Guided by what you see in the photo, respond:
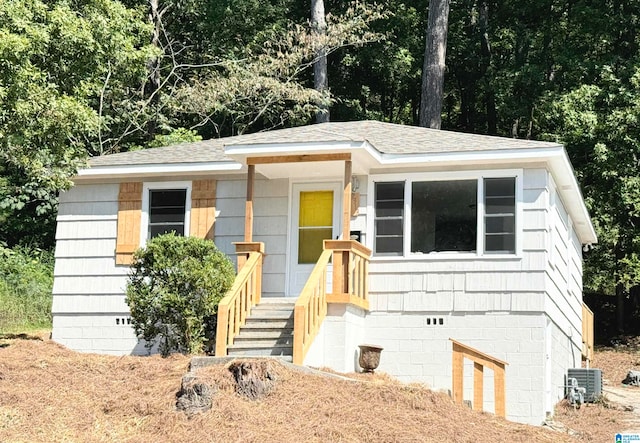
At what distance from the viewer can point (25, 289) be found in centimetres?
2106

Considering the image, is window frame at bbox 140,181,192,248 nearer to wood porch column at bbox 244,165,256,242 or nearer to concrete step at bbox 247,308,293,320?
wood porch column at bbox 244,165,256,242

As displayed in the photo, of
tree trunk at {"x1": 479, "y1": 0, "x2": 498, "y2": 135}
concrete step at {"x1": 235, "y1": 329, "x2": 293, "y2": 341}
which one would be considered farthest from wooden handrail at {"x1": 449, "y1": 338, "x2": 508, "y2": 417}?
tree trunk at {"x1": 479, "y1": 0, "x2": 498, "y2": 135}

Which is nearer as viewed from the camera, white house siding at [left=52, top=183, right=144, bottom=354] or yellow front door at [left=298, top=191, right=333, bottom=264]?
yellow front door at [left=298, top=191, right=333, bottom=264]

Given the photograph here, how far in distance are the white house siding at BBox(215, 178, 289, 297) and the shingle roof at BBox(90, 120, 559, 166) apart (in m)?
0.62

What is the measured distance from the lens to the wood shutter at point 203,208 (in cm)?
1470

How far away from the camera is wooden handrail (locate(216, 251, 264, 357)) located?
11.9 meters

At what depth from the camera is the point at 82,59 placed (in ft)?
48.6

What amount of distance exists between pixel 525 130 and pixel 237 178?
55.6 feet

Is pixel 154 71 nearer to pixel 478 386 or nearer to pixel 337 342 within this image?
pixel 337 342

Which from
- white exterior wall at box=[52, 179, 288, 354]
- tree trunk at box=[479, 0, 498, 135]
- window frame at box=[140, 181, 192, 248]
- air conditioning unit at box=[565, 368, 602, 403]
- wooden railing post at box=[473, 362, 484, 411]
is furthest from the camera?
tree trunk at box=[479, 0, 498, 135]

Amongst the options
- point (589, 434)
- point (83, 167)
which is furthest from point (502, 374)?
point (83, 167)

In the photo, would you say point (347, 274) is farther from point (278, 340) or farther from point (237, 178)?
point (237, 178)

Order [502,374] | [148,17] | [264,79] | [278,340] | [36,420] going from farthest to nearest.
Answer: [148,17]
[264,79]
[278,340]
[502,374]
[36,420]

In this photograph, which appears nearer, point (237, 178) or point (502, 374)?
point (502, 374)
